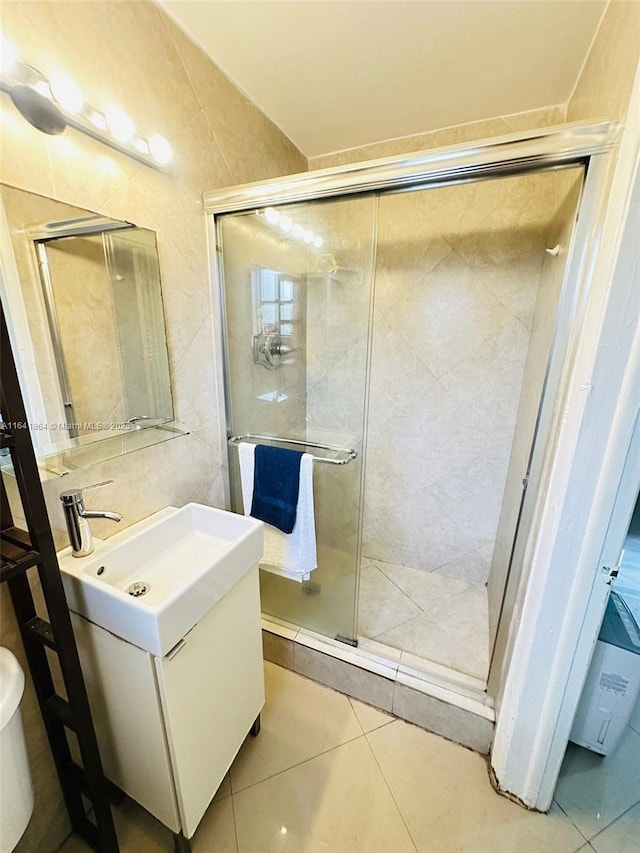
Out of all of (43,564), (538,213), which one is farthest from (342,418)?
(538,213)

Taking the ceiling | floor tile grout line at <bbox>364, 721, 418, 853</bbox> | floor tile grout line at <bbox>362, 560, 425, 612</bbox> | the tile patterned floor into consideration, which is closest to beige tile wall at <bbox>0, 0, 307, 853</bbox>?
the ceiling

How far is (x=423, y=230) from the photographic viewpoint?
171 cm

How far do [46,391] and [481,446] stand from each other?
1825mm

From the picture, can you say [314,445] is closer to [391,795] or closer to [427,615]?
[427,615]

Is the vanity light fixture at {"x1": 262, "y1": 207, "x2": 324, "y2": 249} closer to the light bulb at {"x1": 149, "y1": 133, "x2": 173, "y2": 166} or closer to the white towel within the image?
the light bulb at {"x1": 149, "y1": 133, "x2": 173, "y2": 166}

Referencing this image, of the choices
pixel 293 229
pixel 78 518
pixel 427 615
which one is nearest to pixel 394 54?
pixel 293 229

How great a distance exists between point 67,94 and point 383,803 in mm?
2162

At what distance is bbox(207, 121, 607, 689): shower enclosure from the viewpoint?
137cm

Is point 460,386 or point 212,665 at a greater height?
point 460,386

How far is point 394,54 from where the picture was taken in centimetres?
116

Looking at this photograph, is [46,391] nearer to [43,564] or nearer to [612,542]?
[43,564]

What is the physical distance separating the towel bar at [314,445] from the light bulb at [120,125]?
1.04 m

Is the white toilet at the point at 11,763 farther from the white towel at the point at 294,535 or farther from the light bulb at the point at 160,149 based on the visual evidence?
the light bulb at the point at 160,149

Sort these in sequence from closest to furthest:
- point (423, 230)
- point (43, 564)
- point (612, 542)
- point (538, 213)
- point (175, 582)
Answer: point (43, 564)
point (612, 542)
point (175, 582)
point (538, 213)
point (423, 230)
